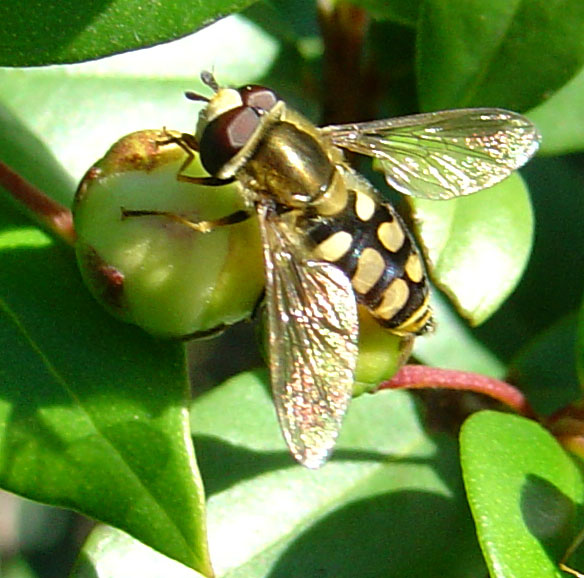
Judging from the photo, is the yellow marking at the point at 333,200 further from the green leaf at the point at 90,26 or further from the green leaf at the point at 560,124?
the green leaf at the point at 560,124

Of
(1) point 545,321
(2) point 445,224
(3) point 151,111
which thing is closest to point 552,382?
(1) point 545,321

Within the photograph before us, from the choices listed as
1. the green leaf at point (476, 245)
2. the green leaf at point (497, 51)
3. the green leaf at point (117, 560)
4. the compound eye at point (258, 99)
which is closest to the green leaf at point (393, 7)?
the green leaf at point (497, 51)

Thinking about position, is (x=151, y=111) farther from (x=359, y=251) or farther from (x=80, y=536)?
(x=80, y=536)

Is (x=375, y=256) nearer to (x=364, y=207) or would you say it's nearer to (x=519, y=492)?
(x=364, y=207)

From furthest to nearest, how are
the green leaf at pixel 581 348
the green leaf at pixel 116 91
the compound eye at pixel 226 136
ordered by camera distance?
the green leaf at pixel 116 91
the green leaf at pixel 581 348
the compound eye at pixel 226 136

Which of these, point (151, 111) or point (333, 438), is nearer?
point (333, 438)

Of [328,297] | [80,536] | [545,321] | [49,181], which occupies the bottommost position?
[80,536]
